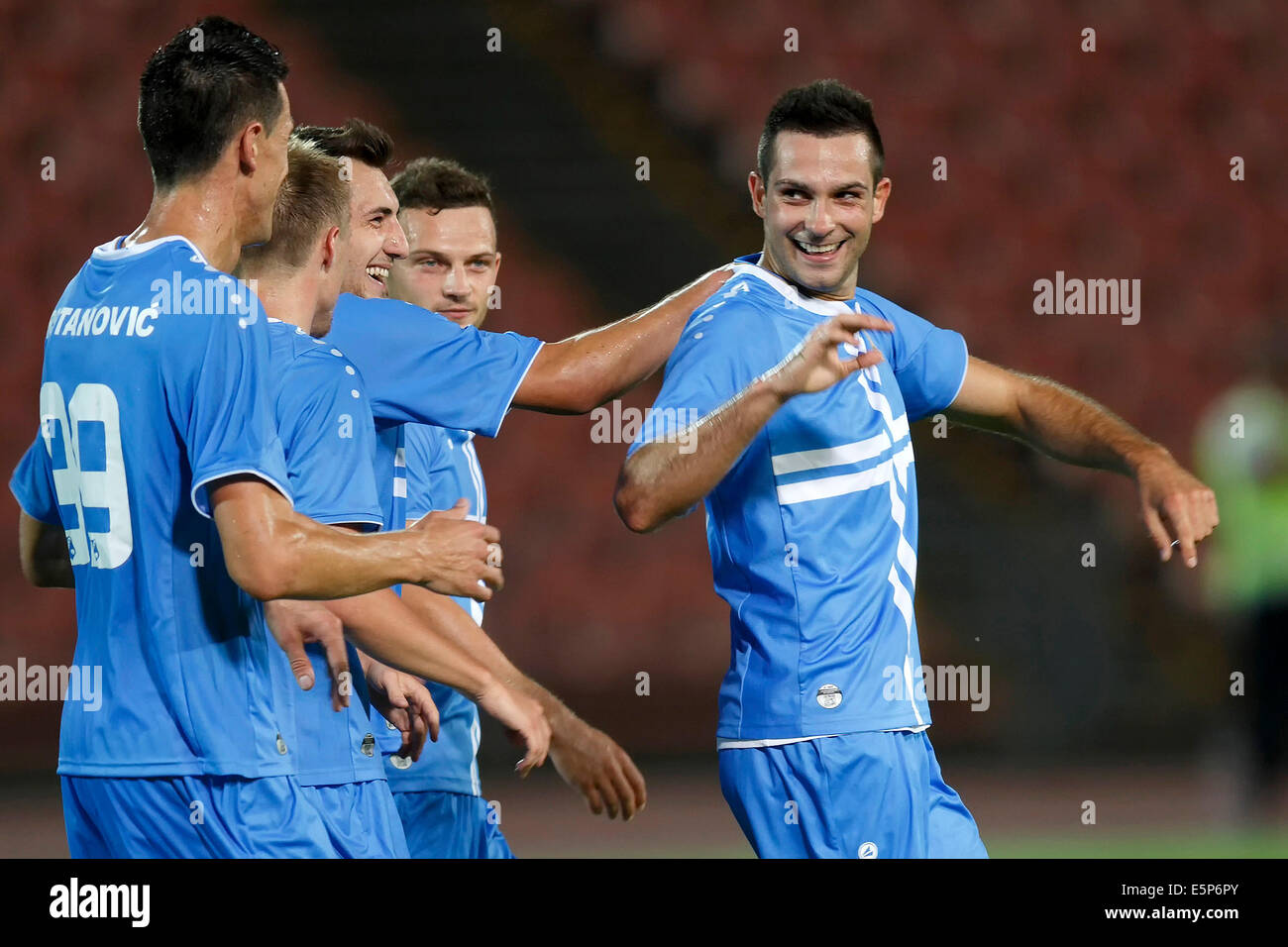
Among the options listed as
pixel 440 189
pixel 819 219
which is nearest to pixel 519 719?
pixel 819 219

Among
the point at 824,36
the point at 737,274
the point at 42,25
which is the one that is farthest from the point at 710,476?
the point at 42,25

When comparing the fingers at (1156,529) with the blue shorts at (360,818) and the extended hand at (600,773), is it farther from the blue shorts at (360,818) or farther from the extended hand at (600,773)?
the blue shorts at (360,818)

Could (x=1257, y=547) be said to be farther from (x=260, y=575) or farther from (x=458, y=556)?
(x=260, y=575)

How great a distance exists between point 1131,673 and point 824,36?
3.99 metres

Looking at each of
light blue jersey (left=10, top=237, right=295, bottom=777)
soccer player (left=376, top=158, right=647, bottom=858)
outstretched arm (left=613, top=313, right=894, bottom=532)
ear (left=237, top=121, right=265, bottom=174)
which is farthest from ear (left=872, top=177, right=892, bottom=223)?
light blue jersey (left=10, top=237, right=295, bottom=777)

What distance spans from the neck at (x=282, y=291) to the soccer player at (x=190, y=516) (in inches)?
17.7

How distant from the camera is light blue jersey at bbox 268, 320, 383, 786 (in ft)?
9.36

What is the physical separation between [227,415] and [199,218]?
0.39 m

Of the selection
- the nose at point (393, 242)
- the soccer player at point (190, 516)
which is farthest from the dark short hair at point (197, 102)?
the nose at point (393, 242)

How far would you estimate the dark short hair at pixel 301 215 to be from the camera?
9.91 ft

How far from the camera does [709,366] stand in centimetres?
295

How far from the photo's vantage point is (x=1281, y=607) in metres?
6.63

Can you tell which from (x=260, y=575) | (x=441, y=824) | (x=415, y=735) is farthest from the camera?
(x=441, y=824)
